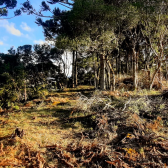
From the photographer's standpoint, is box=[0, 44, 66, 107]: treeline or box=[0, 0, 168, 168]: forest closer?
box=[0, 0, 168, 168]: forest

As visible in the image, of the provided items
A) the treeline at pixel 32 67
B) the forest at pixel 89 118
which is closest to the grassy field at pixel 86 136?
the forest at pixel 89 118

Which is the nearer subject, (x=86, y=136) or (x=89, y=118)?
(x=86, y=136)

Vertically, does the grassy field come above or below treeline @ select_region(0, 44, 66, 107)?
below

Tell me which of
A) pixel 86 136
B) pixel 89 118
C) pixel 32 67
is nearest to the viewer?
pixel 86 136

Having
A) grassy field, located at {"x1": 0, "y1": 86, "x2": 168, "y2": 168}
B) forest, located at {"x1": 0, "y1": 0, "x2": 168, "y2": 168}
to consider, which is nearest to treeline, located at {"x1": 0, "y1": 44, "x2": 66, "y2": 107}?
forest, located at {"x1": 0, "y1": 0, "x2": 168, "y2": 168}

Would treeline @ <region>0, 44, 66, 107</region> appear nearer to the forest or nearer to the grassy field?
the forest

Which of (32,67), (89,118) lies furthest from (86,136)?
(32,67)

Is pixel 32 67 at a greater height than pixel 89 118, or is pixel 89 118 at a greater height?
pixel 32 67

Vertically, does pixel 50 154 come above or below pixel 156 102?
below

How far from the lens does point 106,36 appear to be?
877cm

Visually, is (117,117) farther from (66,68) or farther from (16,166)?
(66,68)

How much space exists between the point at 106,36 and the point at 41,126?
6.29m

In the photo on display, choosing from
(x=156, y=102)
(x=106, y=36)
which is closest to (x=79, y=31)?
(x=106, y=36)

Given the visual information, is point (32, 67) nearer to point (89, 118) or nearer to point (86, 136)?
point (89, 118)
